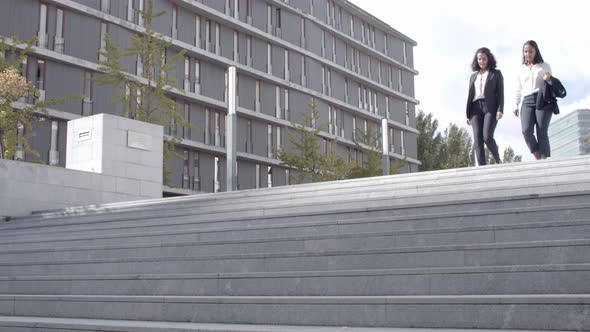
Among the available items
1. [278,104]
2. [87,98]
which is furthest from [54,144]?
[278,104]

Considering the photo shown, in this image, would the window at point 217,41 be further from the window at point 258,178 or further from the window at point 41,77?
the window at point 41,77

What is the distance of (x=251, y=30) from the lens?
44875mm

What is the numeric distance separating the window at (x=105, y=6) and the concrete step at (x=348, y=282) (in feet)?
103

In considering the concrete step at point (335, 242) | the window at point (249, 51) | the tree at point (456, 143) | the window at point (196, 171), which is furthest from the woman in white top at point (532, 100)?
the tree at point (456, 143)

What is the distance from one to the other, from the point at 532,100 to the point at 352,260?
4716 mm

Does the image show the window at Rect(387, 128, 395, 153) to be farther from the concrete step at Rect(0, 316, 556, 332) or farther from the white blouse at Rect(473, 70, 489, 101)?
the concrete step at Rect(0, 316, 556, 332)

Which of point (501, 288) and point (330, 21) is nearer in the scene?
point (501, 288)

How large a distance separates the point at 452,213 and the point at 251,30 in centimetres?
3938

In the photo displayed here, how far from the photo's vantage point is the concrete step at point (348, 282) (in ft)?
16.7

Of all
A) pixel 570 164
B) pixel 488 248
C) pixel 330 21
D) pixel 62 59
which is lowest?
pixel 488 248

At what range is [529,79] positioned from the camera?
9.70 meters

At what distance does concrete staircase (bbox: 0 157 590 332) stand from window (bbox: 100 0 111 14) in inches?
1140

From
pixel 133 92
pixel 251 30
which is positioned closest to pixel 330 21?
pixel 251 30

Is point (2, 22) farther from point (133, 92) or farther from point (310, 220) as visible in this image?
point (310, 220)
